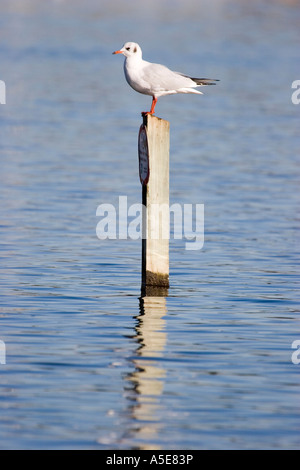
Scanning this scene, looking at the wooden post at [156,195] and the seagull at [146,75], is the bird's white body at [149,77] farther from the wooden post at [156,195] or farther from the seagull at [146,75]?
the wooden post at [156,195]

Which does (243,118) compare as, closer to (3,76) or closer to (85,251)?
(3,76)

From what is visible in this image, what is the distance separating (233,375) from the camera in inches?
342

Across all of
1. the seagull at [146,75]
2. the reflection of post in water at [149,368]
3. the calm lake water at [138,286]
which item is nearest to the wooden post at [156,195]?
the seagull at [146,75]

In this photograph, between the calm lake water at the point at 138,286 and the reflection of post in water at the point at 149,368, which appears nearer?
the reflection of post in water at the point at 149,368

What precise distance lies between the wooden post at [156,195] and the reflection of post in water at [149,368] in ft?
1.62

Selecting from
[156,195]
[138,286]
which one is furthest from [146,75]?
[138,286]

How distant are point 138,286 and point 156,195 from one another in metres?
1.63

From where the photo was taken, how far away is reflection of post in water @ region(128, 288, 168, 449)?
294 inches

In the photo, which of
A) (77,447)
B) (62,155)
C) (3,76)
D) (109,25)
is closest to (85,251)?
(77,447)

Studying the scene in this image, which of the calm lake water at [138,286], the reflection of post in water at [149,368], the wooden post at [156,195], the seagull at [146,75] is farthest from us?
the seagull at [146,75]

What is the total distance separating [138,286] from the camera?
1212cm

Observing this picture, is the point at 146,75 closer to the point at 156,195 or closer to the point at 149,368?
the point at 156,195

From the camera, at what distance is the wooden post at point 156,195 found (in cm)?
1075

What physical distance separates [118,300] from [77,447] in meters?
4.38
